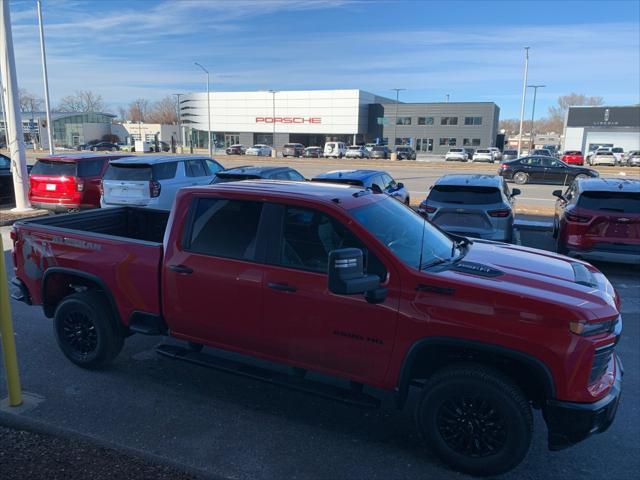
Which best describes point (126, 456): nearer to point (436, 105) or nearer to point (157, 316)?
point (157, 316)

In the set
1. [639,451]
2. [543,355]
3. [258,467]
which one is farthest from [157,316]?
[639,451]

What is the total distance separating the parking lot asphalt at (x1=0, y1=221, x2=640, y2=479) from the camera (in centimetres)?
344

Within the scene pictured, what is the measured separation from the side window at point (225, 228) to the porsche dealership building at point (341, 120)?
80190mm

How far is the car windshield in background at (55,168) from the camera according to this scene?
40.8ft

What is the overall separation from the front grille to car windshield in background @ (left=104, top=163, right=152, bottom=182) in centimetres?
1005

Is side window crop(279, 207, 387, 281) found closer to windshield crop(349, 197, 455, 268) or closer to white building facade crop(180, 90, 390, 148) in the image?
windshield crop(349, 197, 455, 268)

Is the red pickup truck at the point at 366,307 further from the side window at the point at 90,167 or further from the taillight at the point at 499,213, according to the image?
the side window at the point at 90,167

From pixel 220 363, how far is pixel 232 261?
0.89 meters

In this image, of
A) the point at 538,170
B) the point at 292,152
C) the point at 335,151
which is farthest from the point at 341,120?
the point at 538,170

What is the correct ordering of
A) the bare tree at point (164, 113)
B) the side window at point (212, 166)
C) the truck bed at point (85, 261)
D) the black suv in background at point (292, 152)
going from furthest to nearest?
the bare tree at point (164, 113) < the black suv in background at point (292, 152) < the side window at point (212, 166) < the truck bed at point (85, 261)

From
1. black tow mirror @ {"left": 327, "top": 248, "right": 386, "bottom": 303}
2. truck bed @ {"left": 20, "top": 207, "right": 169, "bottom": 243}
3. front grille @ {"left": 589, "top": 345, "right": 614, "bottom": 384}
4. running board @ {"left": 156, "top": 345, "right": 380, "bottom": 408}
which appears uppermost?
black tow mirror @ {"left": 327, "top": 248, "right": 386, "bottom": 303}

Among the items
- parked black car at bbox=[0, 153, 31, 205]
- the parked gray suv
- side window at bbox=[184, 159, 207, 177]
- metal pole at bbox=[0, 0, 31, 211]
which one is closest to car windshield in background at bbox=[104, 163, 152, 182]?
side window at bbox=[184, 159, 207, 177]

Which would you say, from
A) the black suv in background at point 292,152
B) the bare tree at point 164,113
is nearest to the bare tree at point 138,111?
the bare tree at point 164,113

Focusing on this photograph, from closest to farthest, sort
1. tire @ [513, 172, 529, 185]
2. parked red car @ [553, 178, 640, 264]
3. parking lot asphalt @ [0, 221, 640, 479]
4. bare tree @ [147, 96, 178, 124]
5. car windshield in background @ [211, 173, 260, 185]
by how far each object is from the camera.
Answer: parking lot asphalt @ [0, 221, 640, 479]
parked red car @ [553, 178, 640, 264]
car windshield in background @ [211, 173, 260, 185]
tire @ [513, 172, 529, 185]
bare tree @ [147, 96, 178, 124]
